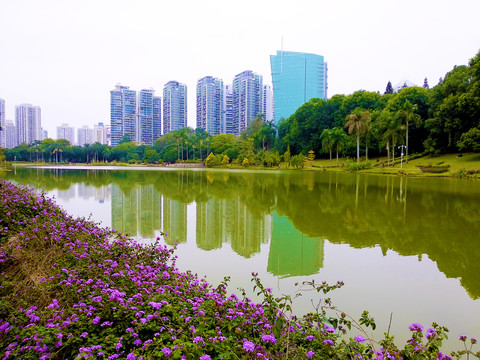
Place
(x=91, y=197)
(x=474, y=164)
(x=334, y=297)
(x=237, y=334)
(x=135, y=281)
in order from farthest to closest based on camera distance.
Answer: (x=474, y=164) → (x=91, y=197) → (x=334, y=297) → (x=135, y=281) → (x=237, y=334)

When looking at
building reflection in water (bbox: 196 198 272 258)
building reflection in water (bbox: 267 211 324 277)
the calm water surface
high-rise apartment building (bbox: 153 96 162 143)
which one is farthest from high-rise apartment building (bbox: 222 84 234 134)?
building reflection in water (bbox: 267 211 324 277)

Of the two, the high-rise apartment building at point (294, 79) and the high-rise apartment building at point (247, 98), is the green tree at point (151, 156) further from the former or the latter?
the high-rise apartment building at point (294, 79)

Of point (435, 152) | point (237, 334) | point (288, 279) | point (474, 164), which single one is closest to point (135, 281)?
point (237, 334)

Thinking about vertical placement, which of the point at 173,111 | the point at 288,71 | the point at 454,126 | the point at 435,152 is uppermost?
the point at 288,71

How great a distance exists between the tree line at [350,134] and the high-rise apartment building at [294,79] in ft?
110

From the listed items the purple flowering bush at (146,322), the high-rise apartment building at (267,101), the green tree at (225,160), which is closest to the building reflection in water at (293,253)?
the purple flowering bush at (146,322)

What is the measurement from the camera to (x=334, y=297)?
437 centimetres

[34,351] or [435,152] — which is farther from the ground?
[435,152]

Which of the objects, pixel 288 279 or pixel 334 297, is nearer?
pixel 334 297

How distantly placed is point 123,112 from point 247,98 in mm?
60791

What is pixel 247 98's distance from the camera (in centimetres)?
12244

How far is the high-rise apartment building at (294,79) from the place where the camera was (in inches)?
4427

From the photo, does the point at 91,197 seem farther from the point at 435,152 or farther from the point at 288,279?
the point at 435,152

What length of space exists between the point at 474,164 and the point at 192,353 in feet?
125
